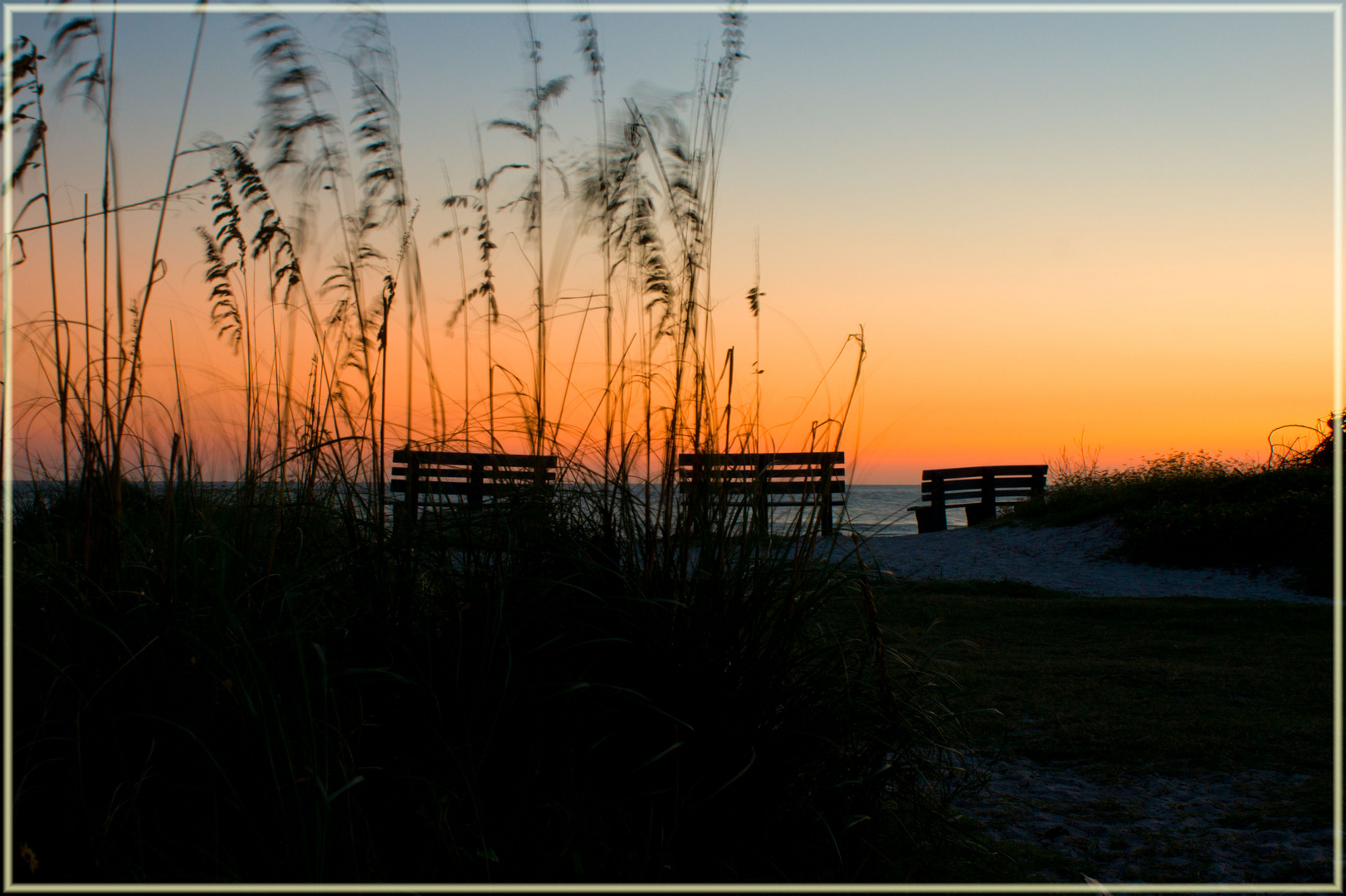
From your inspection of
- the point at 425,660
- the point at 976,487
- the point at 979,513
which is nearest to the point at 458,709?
the point at 425,660

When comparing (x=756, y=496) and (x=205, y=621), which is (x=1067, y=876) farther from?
(x=205, y=621)

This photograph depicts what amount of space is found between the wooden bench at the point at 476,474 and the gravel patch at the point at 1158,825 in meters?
1.38

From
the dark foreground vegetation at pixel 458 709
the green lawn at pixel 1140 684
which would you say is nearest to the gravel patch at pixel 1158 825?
the green lawn at pixel 1140 684

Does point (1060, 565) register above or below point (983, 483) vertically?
below

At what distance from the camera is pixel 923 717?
1813mm

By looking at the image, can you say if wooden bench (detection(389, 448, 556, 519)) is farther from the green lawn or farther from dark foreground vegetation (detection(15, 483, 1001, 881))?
the green lawn

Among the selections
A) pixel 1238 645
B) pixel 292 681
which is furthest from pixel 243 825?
pixel 1238 645

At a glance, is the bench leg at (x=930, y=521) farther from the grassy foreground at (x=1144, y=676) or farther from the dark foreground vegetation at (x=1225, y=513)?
the grassy foreground at (x=1144, y=676)

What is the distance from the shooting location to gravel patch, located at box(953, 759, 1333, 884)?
64.4 inches

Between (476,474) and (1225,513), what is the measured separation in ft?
24.1

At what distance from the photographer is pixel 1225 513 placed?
23.4 feet

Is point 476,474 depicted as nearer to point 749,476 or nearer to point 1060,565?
point 749,476

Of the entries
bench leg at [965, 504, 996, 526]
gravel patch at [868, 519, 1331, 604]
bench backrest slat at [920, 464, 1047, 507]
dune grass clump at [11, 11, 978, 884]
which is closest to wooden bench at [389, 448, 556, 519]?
dune grass clump at [11, 11, 978, 884]

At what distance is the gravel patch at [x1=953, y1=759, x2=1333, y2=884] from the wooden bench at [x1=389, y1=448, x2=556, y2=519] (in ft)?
4.54
